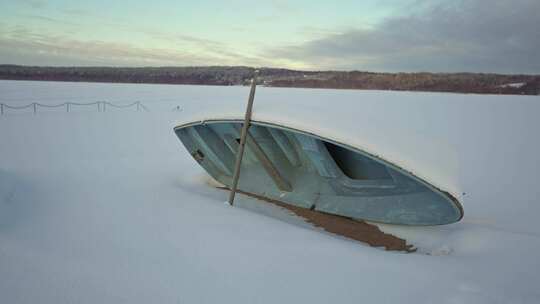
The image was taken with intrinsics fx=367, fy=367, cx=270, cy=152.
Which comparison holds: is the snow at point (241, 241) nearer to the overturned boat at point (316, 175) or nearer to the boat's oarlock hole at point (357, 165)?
the overturned boat at point (316, 175)

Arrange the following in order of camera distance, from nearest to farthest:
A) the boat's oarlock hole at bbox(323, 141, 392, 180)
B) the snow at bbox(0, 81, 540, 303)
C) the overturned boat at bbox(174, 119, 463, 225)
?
the snow at bbox(0, 81, 540, 303)
the overturned boat at bbox(174, 119, 463, 225)
the boat's oarlock hole at bbox(323, 141, 392, 180)

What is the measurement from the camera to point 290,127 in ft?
14.2

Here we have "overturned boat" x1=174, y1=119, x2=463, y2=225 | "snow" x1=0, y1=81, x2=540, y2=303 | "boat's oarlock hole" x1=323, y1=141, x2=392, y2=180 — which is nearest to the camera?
"snow" x1=0, y1=81, x2=540, y2=303

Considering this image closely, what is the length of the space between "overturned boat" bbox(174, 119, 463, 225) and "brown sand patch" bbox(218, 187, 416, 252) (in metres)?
0.10

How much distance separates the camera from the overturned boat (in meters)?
4.27

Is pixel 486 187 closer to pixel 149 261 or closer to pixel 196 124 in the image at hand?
pixel 196 124

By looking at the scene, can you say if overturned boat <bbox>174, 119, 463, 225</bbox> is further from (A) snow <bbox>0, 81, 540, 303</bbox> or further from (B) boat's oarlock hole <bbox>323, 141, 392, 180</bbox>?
(A) snow <bbox>0, 81, 540, 303</bbox>

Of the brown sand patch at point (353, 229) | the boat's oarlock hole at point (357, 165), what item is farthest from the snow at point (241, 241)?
the boat's oarlock hole at point (357, 165)

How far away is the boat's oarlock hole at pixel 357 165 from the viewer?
15.7ft

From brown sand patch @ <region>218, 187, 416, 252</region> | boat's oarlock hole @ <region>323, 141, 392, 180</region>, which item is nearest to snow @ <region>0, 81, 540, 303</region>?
brown sand patch @ <region>218, 187, 416, 252</region>

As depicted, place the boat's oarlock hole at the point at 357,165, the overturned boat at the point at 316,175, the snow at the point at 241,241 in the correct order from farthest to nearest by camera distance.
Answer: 1. the boat's oarlock hole at the point at 357,165
2. the overturned boat at the point at 316,175
3. the snow at the point at 241,241

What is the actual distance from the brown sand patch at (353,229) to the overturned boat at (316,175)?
0.10 meters

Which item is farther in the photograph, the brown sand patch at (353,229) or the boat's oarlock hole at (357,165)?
the boat's oarlock hole at (357,165)

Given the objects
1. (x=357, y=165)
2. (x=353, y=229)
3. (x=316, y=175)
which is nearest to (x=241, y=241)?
(x=353, y=229)
